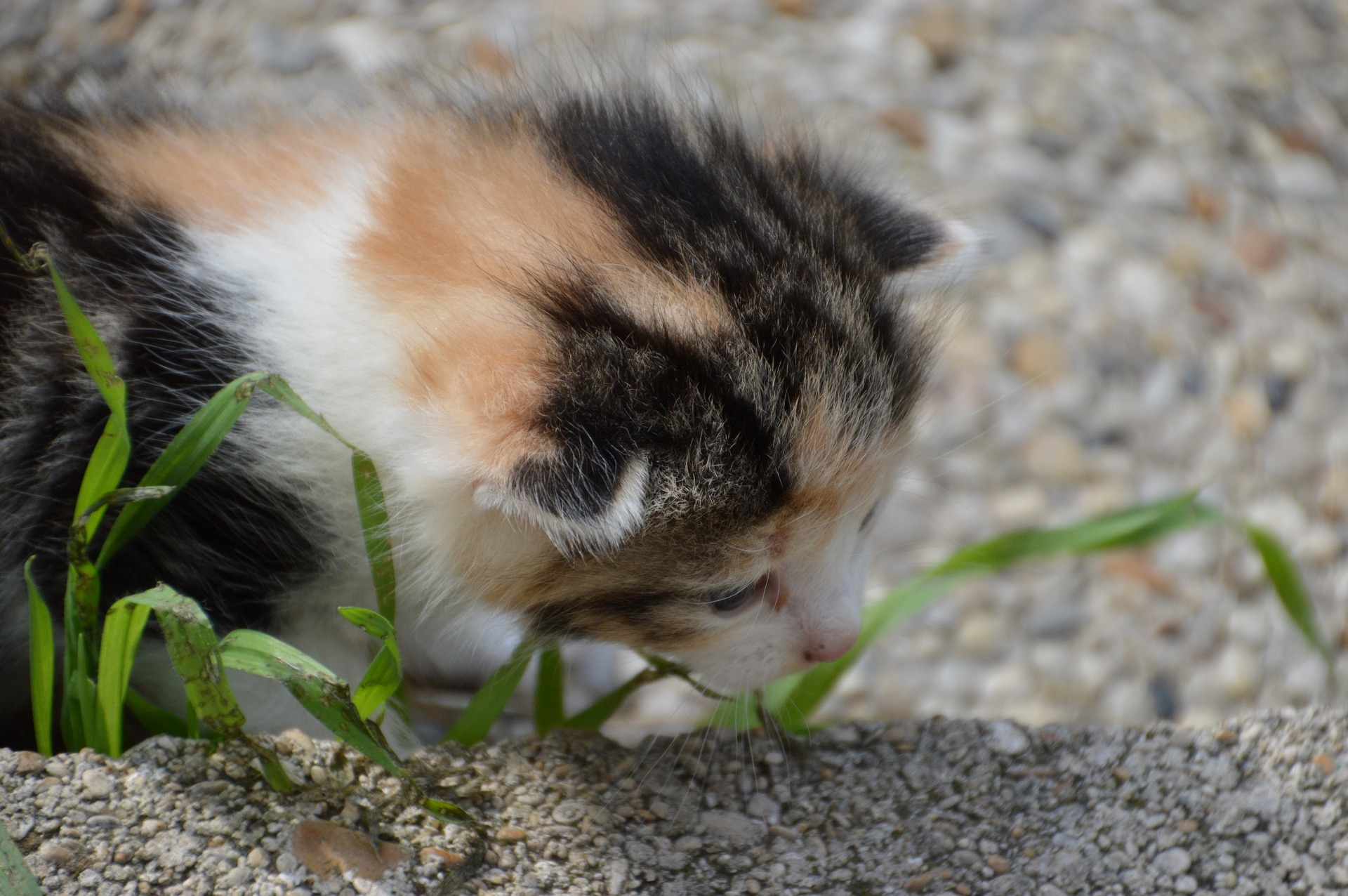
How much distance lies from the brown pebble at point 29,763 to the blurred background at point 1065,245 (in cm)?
98

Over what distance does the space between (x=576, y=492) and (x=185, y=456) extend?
1.80 ft

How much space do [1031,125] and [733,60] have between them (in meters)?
0.81

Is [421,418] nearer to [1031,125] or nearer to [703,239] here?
[703,239]

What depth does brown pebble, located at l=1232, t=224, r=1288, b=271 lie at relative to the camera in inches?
116

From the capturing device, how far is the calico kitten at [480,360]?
53.6 inches

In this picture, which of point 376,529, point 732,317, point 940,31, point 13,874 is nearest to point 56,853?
point 13,874

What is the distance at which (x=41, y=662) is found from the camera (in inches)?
55.9

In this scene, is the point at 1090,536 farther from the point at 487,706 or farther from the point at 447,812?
the point at 447,812

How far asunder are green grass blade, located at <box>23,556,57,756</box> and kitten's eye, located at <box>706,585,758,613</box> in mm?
811

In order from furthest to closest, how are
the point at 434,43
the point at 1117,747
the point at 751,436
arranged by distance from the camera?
the point at 434,43 < the point at 1117,747 < the point at 751,436

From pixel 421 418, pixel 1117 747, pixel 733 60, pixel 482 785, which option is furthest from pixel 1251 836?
pixel 733 60

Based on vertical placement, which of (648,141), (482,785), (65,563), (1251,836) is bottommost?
(1251,836)

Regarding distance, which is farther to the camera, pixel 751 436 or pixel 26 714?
pixel 26 714

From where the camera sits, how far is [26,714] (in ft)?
5.74
